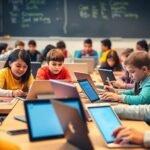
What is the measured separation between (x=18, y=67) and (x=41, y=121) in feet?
5.36

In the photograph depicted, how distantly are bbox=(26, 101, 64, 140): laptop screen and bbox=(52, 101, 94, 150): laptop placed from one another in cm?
23

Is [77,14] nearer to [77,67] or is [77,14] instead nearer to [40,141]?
[77,67]

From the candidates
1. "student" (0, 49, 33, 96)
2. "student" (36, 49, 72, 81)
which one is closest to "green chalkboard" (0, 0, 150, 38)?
"student" (36, 49, 72, 81)

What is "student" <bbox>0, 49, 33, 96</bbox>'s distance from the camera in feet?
11.1

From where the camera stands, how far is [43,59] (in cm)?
562

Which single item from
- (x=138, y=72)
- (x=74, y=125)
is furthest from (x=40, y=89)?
(x=74, y=125)

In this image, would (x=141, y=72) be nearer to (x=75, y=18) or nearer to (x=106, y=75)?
(x=106, y=75)

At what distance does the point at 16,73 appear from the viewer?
11.3 feet

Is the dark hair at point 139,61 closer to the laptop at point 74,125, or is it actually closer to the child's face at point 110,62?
the laptop at point 74,125

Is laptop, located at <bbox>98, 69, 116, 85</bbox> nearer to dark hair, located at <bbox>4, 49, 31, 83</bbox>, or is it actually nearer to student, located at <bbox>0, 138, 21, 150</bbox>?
dark hair, located at <bbox>4, 49, 31, 83</bbox>

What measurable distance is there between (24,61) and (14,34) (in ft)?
16.1

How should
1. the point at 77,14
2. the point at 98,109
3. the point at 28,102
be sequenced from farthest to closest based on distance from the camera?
the point at 77,14
the point at 98,109
the point at 28,102

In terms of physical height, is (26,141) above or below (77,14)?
below

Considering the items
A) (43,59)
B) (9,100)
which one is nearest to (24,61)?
(9,100)
